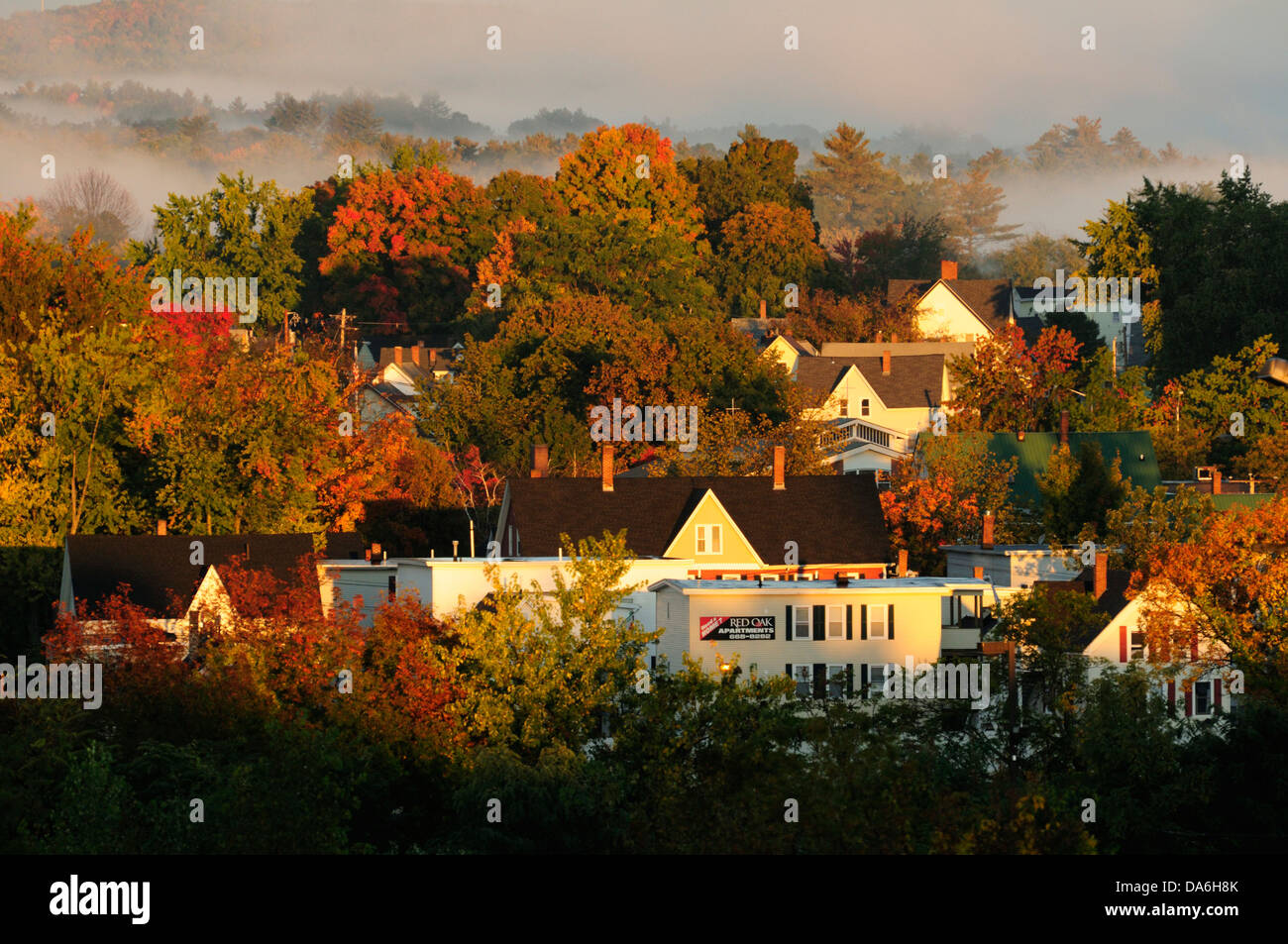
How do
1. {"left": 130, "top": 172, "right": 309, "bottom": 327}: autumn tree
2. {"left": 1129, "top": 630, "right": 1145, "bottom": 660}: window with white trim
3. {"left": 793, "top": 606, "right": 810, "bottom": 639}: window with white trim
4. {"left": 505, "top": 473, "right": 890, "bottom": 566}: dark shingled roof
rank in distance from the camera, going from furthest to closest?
{"left": 130, "top": 172, "right": 309, "bottom": 327}: autumn tree < {"left": 505, "top": 473, "right": 890, "bottom": 566}: dark shingled roof < {"left": 793, "top": 606, "right": 810, "bottom": 639}: window with white trim < {"left": 1129, "top": 630, "right": 1145, "bottom": 660}: window with white trim

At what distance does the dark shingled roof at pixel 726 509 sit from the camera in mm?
61688

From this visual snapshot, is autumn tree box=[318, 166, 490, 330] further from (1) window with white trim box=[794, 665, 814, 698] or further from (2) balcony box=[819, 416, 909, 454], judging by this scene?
(1) window with white trim box=[794, 665, 814, 698]

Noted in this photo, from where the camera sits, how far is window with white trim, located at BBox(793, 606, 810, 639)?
54000 millimetres

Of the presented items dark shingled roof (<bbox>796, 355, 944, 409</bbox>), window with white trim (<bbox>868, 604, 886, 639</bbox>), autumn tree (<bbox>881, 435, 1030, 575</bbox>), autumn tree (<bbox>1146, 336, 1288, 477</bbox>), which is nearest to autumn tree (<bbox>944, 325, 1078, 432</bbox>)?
dark shingled roof (<bbox>796, 355, 944, 409</bbox>)

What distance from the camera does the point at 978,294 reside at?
123812 mm

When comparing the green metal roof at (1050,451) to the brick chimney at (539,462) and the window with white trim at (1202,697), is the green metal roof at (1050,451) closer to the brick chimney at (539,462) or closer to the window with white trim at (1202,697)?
the brick chimney at (539,462)

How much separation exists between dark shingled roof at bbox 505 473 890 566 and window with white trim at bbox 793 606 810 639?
7.47m

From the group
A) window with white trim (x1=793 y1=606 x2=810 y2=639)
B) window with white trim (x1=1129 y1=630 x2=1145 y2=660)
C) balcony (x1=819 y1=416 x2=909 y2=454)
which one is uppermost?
balcony (x1=819 y1=416 x2=909 y2=454)

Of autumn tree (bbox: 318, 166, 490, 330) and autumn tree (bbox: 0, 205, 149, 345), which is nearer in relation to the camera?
autumn tree (bbox: 0, 205, 149, 345)

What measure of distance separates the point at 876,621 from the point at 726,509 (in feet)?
31.8

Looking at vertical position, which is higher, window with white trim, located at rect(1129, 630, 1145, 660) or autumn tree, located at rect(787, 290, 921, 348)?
autumn tree, located at rect(787, 290, 921, 348)

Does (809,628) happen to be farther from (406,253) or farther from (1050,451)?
(406,253)

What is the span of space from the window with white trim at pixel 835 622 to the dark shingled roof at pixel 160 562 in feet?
53.4
